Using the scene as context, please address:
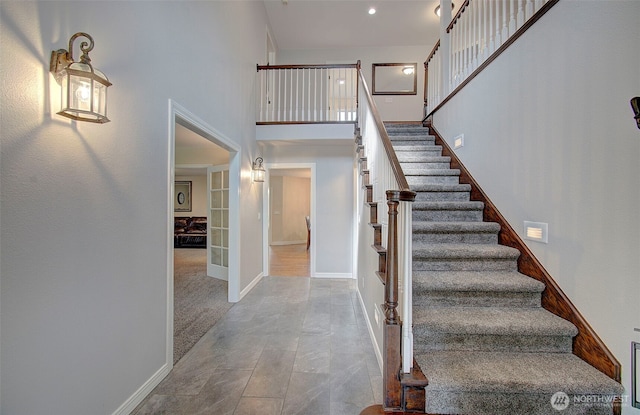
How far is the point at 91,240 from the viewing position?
1.37 metres

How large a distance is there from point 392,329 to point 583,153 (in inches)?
63.9

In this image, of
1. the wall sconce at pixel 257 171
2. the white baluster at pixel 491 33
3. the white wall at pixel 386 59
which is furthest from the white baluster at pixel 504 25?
the white wall at pixel 386 59

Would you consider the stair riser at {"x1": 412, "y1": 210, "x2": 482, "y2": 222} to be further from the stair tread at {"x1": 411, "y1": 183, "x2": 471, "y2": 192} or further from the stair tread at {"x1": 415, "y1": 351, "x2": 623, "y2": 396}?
the stair tread at {"x1": 415, "y1": 351, "x2": 623, "y2": 396}

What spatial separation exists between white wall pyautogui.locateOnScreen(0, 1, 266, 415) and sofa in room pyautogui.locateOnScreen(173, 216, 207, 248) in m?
6.49

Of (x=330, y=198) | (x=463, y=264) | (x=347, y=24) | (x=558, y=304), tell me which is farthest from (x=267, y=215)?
(x=347, y=24)

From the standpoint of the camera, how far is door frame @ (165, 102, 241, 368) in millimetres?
2012

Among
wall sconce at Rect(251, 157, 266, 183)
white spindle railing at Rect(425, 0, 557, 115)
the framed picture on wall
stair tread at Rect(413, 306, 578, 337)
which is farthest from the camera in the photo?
the framed picture on wall

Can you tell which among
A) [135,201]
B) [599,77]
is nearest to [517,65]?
[599,77]

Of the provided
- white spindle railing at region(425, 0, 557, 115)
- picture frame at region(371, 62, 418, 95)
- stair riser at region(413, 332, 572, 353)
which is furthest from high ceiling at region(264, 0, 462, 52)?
stair riser at region(413, 332, 572, 353)

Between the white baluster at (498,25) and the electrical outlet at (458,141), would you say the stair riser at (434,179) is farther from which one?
the white baluster at (498,25)

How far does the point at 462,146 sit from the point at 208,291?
4.03m

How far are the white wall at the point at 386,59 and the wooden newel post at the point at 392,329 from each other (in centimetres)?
529

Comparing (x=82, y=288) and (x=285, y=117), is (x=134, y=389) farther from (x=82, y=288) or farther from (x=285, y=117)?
(x=285, y=117)

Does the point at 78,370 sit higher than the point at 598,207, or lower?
lower
